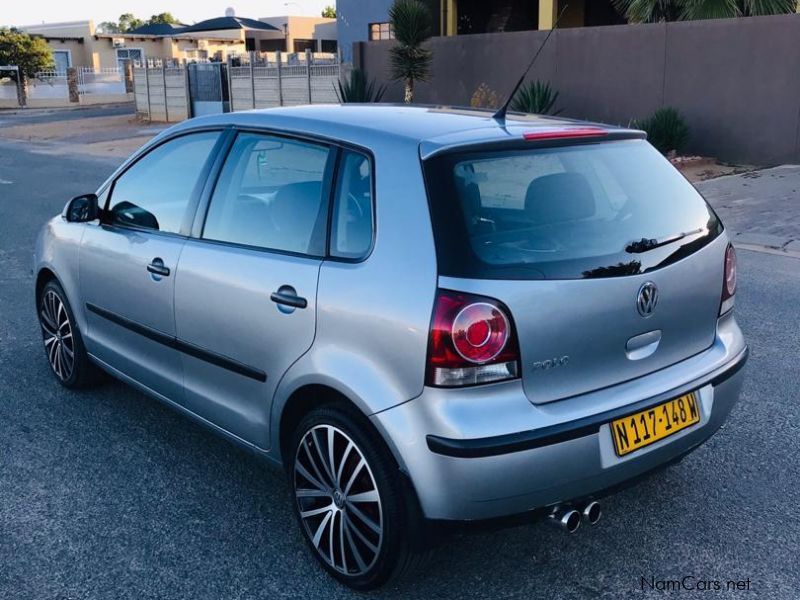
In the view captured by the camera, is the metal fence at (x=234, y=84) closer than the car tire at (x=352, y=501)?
No

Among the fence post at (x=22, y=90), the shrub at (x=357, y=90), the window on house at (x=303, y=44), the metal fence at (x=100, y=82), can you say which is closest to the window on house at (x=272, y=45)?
the window on house at (x=303, y=44)

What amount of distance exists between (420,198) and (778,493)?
211 cm

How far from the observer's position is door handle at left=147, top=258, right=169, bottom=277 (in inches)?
149

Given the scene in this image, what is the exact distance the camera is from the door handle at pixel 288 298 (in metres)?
3.06

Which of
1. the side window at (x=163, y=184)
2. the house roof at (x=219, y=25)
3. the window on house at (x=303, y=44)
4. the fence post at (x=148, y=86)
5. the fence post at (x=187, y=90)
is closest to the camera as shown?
the side window at (x=163, y=184)

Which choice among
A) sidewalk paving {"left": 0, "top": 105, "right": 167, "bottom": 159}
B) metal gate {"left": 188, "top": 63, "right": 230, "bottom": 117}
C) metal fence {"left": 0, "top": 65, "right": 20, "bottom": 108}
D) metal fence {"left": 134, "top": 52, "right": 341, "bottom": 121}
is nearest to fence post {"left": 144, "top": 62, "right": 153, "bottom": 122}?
metal fence {"left": 134, "top": 52, "right": 341, "bottom": 121}

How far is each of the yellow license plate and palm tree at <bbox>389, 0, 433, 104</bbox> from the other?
1729cm

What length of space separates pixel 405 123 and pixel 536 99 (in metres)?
13.5

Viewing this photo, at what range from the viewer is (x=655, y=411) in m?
2.96

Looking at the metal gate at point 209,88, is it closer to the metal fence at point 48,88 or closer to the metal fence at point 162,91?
the metal fence at point 162,91

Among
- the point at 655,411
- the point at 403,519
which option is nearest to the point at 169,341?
the point at 403,519

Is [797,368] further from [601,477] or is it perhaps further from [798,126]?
[798,126]

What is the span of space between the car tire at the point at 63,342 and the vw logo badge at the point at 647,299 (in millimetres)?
3116

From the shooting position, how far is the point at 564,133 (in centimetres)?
321
